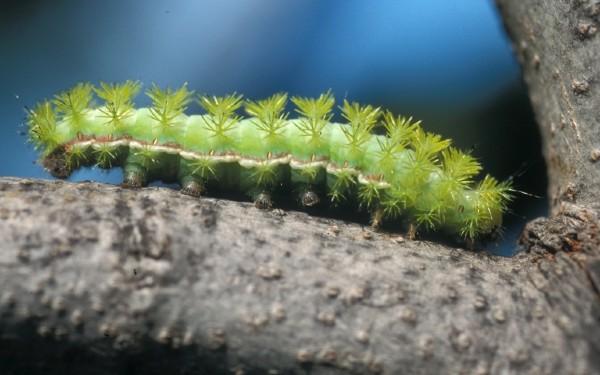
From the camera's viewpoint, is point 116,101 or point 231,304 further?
point 116,101

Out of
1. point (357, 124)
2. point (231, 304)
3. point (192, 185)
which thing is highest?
point (357, 124)

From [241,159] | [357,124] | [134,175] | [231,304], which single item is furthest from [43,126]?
[231,304]

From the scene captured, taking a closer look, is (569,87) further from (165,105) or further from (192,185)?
(165,105)

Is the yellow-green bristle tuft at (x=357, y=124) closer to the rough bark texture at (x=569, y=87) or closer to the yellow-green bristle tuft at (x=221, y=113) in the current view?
the yellow-green bristle tuft at (x=221, y=113)

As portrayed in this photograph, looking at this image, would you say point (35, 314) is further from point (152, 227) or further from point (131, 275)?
point (152, 227)

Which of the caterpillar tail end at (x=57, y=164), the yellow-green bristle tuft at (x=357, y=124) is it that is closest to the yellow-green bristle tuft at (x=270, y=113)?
the yellow-green bristle tuft at (x=357, y=124)

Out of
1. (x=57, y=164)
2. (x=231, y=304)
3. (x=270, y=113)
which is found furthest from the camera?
(x=57, y=164)
